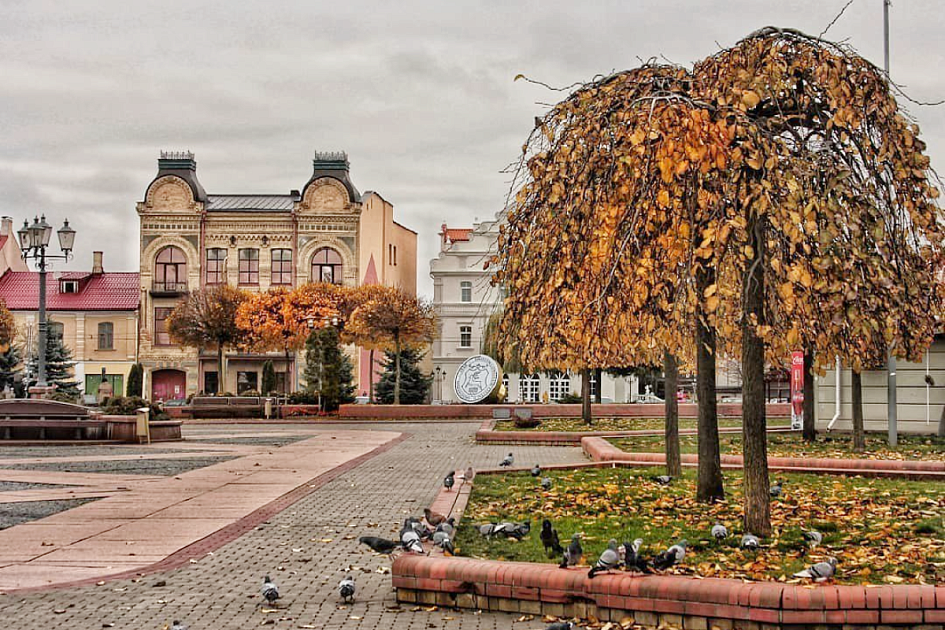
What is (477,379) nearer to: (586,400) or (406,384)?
(406,384)

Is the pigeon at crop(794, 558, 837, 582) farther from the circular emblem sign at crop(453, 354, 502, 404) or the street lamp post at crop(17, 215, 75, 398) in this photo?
the circular emblem sign at crop(453, 354, 502, 404)

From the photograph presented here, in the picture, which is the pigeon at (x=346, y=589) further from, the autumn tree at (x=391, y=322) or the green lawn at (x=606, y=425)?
the autumn tree at (x=391, y=322)

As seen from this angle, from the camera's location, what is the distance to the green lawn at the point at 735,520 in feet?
26.3

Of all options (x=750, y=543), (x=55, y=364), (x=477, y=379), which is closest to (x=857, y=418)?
(x=750, y=543)

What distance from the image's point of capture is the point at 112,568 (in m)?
9.41

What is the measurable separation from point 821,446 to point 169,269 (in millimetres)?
49294

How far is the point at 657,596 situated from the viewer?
6984 millimetres

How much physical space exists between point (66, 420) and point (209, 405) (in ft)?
57.8

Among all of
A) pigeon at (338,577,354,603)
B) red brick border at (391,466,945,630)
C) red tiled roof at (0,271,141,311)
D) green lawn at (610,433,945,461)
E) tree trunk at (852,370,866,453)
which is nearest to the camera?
red brick border at (391,466,945,630)

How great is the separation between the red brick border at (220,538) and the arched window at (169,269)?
4785cm

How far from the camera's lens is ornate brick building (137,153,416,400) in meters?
63.4

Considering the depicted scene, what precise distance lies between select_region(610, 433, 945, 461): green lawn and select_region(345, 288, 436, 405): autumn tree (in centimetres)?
2264

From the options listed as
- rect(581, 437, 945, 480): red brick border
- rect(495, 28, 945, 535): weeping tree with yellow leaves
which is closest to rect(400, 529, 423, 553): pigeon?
rect(495, 28, 945, 535): weeping tree with yellow leaves

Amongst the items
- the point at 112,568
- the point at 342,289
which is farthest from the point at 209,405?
the point at 112,568
